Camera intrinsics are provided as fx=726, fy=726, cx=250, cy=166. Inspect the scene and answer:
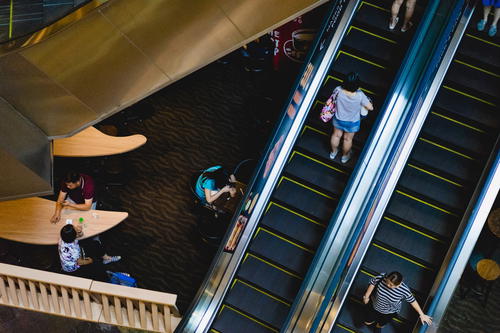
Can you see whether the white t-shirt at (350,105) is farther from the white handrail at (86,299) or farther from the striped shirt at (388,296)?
the white handrail at (86,299)

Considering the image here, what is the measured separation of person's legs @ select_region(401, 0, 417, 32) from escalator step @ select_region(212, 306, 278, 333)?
14.0 feet

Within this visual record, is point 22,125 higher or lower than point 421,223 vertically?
lower

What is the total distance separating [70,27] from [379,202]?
409 centimetres

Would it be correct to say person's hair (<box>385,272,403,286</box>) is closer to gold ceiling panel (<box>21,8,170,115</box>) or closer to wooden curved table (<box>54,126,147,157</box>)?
gold ceiling panel (<box>21,8,170,115</box>)

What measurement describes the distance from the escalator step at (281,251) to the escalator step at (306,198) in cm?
47

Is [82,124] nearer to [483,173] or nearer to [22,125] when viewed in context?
[22,125]

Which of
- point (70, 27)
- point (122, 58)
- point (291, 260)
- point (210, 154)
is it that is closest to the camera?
point (70, 27)

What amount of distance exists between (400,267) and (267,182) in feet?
6.40

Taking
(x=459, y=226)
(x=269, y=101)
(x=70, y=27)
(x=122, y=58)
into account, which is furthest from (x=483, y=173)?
(x=70, y=27)

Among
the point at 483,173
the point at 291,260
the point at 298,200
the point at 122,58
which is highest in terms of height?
the point at 483,173

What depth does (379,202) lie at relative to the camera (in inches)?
342

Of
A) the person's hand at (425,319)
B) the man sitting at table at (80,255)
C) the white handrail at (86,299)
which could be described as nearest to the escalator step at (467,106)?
the person's hand at (425,319)

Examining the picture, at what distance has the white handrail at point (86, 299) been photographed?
881 cm

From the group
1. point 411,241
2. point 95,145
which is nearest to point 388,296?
point 411,241
